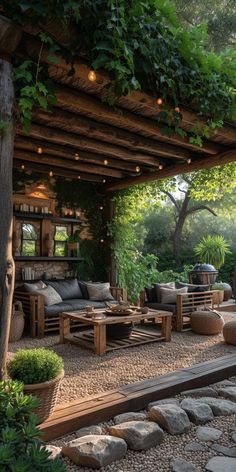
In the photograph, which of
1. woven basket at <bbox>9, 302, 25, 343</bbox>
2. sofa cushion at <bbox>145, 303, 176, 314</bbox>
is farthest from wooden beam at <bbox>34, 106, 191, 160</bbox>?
woven basket at <bbox>9, 302, 25, 343</bbox>

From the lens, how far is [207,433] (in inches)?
102

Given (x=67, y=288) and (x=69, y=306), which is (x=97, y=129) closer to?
(x=69, y=306)

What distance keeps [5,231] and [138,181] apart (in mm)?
4629

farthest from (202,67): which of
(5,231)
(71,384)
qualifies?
(71,384)

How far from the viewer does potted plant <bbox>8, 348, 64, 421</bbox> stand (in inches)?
97.3

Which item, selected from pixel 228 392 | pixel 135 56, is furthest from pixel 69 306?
pixel 135 56

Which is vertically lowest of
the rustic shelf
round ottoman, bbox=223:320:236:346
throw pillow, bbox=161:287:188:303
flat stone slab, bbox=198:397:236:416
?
flat stone slab, bbox=198:397:236:416

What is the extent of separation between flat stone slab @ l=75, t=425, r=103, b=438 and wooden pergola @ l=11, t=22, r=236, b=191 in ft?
8.63

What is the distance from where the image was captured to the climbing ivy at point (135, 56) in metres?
2.38

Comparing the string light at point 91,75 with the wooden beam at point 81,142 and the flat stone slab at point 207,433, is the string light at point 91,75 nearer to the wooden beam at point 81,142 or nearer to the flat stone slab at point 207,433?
the wooden beam at point 81,142

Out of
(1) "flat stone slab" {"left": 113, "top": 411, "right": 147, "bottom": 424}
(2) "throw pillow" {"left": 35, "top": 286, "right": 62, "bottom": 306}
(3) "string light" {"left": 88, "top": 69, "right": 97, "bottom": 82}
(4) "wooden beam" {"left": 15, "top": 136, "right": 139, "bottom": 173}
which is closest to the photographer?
(1) "flat stone slab" {"left": 113, "top": 411, "right": 147, "bottom": 424}

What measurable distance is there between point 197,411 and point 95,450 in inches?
38.7

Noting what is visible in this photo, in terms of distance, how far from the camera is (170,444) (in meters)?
2.46

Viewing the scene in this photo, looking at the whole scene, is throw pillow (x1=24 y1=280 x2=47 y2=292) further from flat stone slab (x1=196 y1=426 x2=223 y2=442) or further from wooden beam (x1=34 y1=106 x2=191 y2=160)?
→ flat stone slab (x1=196 y1=426 x2=223 y2=442)
